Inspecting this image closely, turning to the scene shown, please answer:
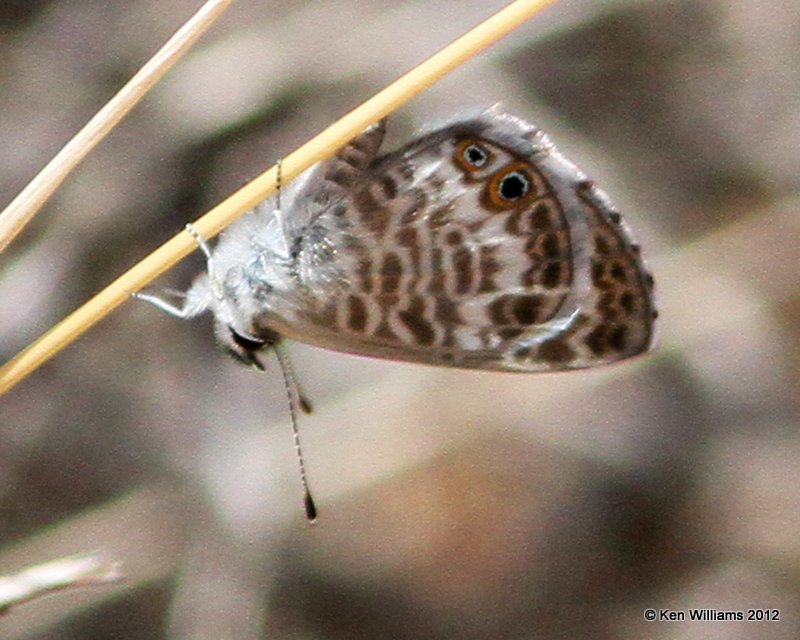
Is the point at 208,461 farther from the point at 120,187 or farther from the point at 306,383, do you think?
the point at 120,187

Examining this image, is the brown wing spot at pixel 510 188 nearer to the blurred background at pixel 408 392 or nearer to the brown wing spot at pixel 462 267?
the brown wing spot at pixel 462 267

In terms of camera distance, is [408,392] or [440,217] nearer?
[440,217]

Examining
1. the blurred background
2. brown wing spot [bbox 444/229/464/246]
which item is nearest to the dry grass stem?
brown wing spot [bbox 444/229/464/246]

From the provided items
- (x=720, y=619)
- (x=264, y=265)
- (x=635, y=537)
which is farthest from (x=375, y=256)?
(x=720, y=619)

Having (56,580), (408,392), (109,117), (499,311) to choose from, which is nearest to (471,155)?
(499,311)

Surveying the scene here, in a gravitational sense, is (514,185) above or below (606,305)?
above

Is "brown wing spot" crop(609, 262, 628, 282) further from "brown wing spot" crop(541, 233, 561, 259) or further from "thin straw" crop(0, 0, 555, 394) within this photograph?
"thin straw" crop(0, 0, 555, 394)

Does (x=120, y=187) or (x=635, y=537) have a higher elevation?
(x=120, y=187)

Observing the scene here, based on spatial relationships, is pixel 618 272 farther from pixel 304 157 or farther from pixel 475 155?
pixel 304 157
